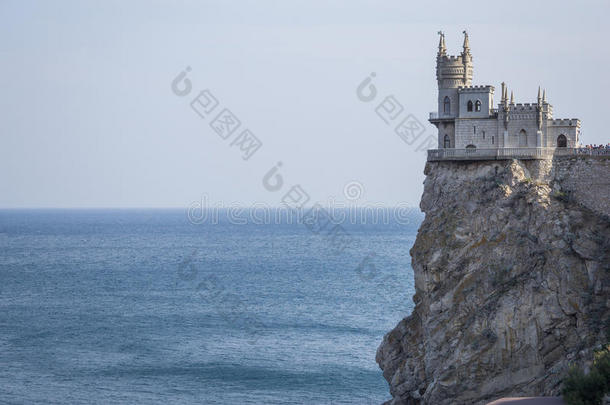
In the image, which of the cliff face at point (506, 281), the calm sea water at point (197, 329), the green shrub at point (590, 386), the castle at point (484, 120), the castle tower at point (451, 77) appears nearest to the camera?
the green shrub at point (590, 386)

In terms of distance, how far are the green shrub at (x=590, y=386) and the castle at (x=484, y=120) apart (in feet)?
57.0

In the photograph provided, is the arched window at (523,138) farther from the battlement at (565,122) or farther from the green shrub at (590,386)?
the green shrub at (590,386)

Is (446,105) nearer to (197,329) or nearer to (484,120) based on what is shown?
(484,120)

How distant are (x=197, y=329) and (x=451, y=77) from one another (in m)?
45.0

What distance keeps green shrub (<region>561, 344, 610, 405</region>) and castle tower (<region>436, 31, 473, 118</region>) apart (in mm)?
22798

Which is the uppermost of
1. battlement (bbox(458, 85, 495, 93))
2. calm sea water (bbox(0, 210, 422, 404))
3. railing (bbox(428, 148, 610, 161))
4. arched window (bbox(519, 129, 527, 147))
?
battlement (bbox(458, 85, 495, 93))

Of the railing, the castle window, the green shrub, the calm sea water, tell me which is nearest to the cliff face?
the railing

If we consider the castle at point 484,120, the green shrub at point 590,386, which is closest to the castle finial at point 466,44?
the castle at point 484,120

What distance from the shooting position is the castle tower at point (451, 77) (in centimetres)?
5816

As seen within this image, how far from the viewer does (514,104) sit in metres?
56.1

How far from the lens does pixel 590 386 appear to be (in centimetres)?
4012

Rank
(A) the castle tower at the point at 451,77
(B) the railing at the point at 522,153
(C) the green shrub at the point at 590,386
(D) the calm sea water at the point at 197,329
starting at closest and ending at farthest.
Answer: (C) the green shrub at the point at 590,386 → (B) the railing at the point at 522,153 → (A) the castle tower at the point at 451,77 → (D) the calm sea water at the point at 197,329

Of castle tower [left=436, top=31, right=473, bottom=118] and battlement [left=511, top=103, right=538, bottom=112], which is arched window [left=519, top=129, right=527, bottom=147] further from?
castle tower [left=436, top=31, right=473, bottom=118]

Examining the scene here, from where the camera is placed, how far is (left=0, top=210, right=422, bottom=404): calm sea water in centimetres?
6738
